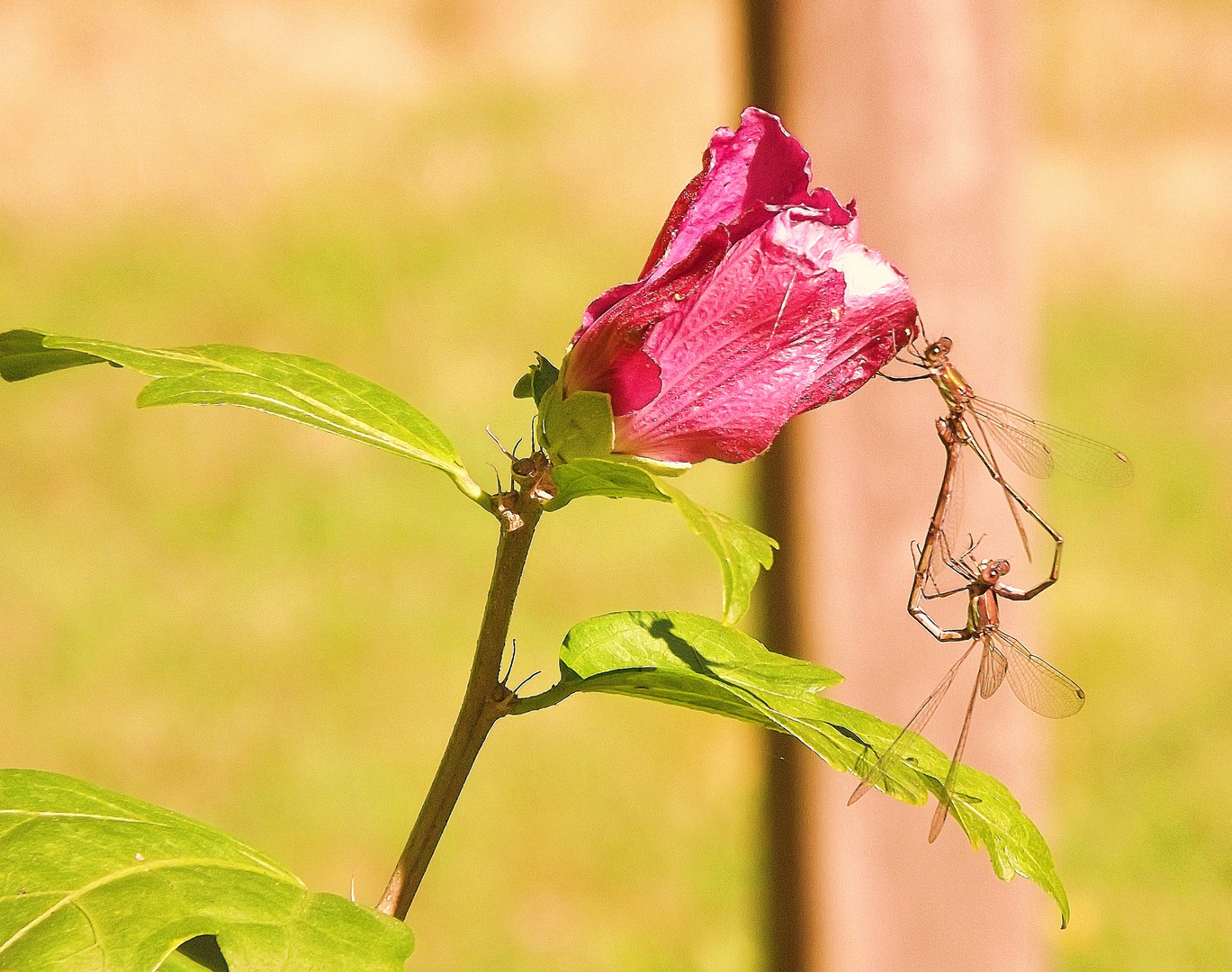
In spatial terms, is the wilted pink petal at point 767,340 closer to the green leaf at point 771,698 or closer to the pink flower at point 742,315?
the pink flower at point 742,315

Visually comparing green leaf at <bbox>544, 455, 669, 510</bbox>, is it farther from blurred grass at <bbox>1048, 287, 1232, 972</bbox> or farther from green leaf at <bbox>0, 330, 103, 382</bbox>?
blurred grass at <bbox>1048, 287, 1232, 972</bbox>

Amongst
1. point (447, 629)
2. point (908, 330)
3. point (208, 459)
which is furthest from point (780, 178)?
point (208, 459)

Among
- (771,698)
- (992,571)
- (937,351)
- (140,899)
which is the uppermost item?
(937,351)

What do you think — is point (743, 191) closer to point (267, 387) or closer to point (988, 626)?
point (267, 387)

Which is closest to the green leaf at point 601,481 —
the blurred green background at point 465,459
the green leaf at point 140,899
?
the green leaf at point 140,899

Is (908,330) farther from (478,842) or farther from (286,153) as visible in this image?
(286,153)

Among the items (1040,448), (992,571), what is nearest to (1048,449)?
(1040,448)

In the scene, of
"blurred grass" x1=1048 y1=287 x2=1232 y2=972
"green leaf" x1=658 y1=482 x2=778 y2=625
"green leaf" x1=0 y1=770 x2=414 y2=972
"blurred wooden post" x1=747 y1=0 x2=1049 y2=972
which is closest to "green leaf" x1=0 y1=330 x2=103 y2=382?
"green leaf" x1=0 y1=770 x2=414 y2=972
